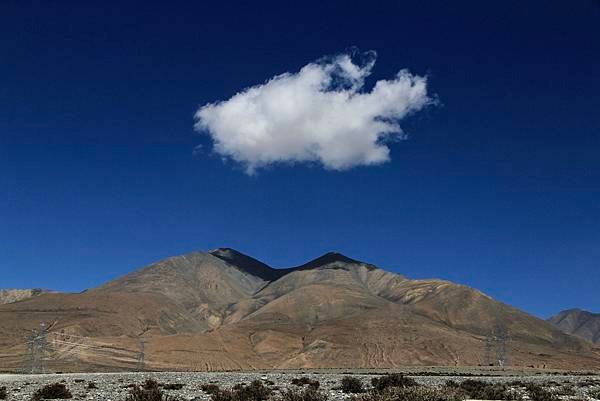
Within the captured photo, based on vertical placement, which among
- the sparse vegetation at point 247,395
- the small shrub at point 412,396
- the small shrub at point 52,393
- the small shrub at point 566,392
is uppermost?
the small shrub at point 52,393

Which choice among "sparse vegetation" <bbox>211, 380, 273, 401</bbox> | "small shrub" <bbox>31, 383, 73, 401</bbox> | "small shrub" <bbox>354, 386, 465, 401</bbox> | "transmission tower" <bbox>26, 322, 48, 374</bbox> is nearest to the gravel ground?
"small shrub" <bbox>31, 383, 73, 401</bbox>

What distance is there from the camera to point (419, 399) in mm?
13109

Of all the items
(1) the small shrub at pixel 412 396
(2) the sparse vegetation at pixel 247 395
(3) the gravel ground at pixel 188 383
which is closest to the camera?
(1) the small shrub at pixel 412 396

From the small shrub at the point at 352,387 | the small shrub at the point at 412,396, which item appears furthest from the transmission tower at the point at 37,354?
the small shrub at the point at 412,396

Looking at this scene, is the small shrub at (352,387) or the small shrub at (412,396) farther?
the small shrub at (352,387)

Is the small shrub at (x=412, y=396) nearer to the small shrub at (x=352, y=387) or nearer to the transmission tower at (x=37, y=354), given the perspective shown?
the small shrub at (x=352, y=387)

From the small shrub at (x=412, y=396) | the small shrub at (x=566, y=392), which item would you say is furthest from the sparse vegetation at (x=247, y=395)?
the small shrub at (x=566, y=392)

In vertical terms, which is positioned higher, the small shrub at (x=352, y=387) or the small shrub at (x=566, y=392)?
the small shrub at (x=352, y=387)

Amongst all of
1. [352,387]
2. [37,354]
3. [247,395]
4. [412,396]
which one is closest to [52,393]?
[247,395]

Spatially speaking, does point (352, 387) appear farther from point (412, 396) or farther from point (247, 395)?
point (412, 396)

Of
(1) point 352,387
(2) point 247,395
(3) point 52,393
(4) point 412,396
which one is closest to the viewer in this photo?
(4) point 412,396

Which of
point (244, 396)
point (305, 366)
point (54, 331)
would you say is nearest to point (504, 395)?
point (244, 396)

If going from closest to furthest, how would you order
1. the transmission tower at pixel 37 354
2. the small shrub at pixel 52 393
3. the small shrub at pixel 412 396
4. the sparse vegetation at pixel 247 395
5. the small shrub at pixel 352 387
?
the small shrub at pixel 412 396 < the sparse vegetation at pixel 247 395 < the small shrub at pixel 52 393 < the small shrub at pixel 352 387 < the transmission tower at pixel 37 354

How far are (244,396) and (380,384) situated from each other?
6.65 meters
